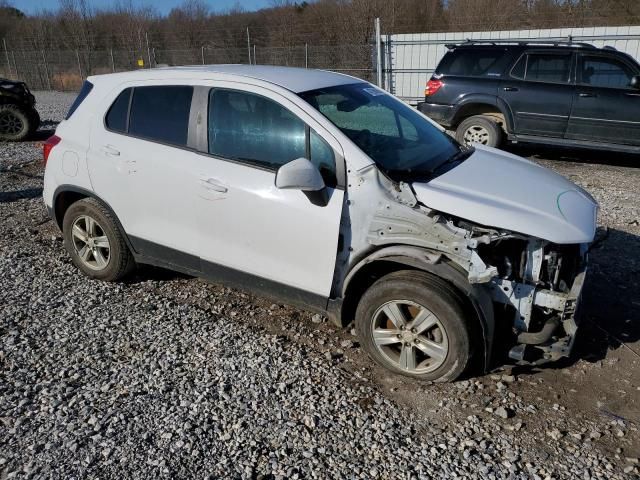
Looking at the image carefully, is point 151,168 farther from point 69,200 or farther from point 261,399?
point 261,399

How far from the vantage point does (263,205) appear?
347cm

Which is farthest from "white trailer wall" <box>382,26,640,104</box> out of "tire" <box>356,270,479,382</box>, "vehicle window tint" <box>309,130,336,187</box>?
"tire" <box>356,270,479,382</box>

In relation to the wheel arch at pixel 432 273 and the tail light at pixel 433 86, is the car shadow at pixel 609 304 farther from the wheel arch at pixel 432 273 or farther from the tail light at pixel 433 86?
the tail light at pixel 433 86

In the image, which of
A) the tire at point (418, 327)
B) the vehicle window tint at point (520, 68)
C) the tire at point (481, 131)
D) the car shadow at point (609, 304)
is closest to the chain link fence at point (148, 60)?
the tire at point (481, 131)

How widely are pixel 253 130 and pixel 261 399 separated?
1.77m

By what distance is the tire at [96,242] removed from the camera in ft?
14.3

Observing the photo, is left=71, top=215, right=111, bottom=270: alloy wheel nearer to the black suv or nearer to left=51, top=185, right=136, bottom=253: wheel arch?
left=51, top=185, right=136, bottom=253: wheel arch

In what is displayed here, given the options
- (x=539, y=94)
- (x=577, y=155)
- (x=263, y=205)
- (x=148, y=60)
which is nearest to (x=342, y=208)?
(x=263, y=205)

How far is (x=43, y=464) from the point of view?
8.76ft

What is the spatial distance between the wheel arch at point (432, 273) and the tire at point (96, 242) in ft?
6.93

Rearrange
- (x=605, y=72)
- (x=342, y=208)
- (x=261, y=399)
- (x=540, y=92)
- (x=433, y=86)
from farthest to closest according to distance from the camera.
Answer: (x=433, y=86) → (x=540, y=92) → (x=605, y=72) → (x=342, y=208) → (x=261, y=399)

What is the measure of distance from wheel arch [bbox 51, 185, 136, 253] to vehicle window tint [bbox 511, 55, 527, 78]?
737 cm

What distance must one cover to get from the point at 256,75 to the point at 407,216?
5.20 ft

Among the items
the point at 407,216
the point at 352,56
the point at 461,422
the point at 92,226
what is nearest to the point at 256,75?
the point at 407,216
